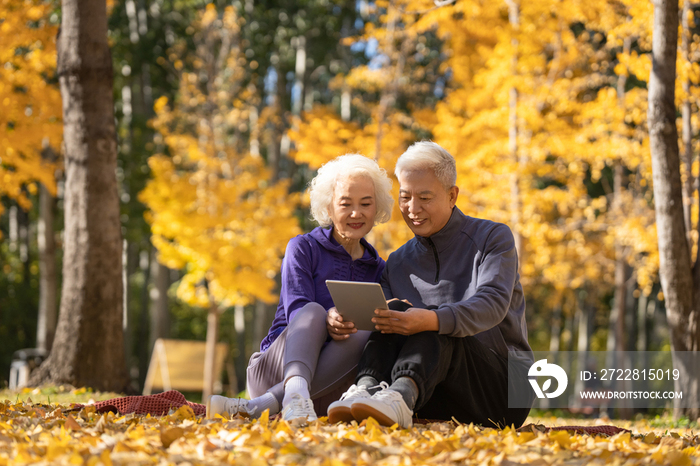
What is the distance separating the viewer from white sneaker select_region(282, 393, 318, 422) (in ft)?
8.41

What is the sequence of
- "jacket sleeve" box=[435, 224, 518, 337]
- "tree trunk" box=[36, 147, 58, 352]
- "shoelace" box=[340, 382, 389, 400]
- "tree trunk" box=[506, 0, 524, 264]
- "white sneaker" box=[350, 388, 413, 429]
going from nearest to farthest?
"white sneaker" box=[350, 388, 413, 429], "shoelace" box=[340, 382, 389, 400], "jacket sleeve" box=[435, 224, 518, 337], "tree trunk" box=[506, 0, 524, 264], "tree trunk" box=[36, 147, 58, 352]

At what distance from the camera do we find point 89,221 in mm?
5609

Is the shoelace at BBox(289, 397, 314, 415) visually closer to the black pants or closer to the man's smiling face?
the black pants

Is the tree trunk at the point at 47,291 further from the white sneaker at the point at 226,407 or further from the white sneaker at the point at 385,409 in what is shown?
the white sneaker at the point at 385,409

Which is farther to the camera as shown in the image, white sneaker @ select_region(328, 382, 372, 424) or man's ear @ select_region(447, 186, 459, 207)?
man's ear @ select_region(447, 186, 459, 207)

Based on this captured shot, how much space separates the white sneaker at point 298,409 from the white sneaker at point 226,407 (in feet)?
0.79

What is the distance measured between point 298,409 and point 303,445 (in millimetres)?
599

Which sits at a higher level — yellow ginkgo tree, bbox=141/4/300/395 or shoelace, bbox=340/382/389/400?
yellow ginkgo tree, bbox=141/4/300/395

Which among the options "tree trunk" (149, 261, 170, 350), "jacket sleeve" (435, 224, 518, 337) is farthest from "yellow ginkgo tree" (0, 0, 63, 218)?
"jacket sleeve" (435, 224, 518, 337)

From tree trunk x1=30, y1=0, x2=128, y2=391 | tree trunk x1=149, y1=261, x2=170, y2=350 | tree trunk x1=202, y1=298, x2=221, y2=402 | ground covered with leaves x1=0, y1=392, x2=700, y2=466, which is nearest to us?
ground covered with leaves x1=0, y1=392, x2=700, y2=466

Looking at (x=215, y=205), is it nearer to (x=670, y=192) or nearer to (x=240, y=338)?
(x=240, y=338)

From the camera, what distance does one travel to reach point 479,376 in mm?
2881

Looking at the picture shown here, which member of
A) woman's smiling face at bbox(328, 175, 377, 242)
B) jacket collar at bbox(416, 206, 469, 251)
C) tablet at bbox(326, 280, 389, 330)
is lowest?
tablet at bbox(326, 280, 389, 330)

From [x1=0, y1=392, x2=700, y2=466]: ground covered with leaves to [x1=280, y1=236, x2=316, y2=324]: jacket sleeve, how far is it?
0.73 metres
